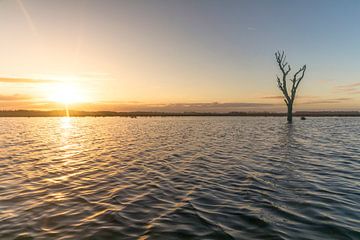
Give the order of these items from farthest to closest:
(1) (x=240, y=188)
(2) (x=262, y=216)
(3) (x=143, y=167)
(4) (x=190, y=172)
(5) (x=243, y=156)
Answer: (5) (x=243, y=156) < (3) (x=143, y=167) < (4) (x=190, y=172) < (1) (x=240, y=188) < (2) (x=262, y=216)

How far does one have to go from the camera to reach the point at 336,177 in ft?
39.8

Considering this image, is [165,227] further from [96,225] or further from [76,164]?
[76,164]

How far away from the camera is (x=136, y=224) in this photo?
22.8 ft

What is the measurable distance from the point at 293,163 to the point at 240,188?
6863 mm

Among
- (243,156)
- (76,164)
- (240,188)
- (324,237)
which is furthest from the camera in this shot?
(243,156)

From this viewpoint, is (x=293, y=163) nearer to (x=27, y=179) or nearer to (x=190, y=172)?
(x=190, y=172)

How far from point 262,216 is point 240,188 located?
292 cm

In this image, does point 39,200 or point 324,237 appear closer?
point 324,237

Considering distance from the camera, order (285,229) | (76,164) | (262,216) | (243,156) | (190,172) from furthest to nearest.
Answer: (243,156), (76,164), (190,172), (262,216), (285,229)

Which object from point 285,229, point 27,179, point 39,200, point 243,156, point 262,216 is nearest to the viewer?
point 285,229

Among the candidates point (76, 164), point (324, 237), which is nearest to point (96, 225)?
point (324, 237)

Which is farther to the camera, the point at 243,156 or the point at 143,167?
the point at 243,156

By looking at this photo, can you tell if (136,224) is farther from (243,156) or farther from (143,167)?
(243,156)

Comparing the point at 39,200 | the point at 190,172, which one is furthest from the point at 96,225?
the point at 190,172
